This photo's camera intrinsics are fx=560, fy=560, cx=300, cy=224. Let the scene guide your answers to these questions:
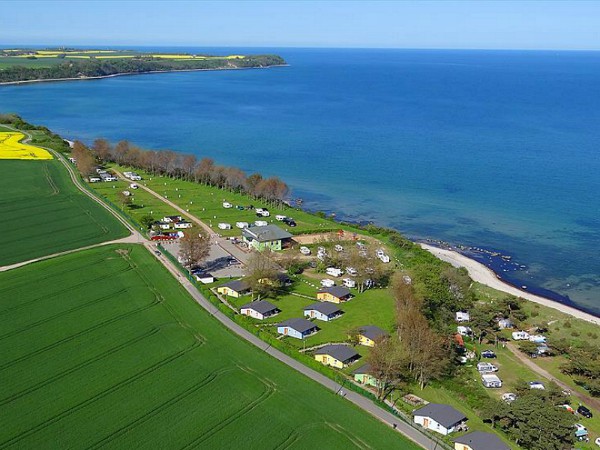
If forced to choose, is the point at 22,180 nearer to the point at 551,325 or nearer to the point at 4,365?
the point at 4,365

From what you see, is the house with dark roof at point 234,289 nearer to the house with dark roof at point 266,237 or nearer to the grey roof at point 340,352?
the house with dark roof at point 266,237

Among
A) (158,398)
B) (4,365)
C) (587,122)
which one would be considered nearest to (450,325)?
(158,398)

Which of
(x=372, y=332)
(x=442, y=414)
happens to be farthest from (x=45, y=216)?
(x=442, y=414)

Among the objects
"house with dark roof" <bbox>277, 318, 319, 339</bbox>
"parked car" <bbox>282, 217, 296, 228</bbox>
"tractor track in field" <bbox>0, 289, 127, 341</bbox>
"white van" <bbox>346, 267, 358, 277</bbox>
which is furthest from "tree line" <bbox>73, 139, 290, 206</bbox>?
"house with dark roof" <bbox>277, 318, 319, 339</bbox>

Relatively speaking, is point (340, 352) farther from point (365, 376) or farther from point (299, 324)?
point (299, 324)

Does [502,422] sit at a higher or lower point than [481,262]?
higher

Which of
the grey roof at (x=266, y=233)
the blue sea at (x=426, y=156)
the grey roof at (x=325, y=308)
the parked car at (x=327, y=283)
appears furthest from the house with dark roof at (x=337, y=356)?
the blue sea at (x=426, y=156)

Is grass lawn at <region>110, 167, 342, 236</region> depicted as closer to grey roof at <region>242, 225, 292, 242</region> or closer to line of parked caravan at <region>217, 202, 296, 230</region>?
line of parked caravan at <region>217, 202, 296, 230</region>
